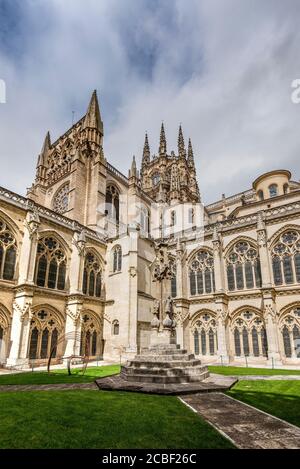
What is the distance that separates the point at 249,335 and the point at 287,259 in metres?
6.71

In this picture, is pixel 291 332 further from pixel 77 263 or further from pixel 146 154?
pixel 146 154

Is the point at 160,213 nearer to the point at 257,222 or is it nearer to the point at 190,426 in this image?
the point at 257,222

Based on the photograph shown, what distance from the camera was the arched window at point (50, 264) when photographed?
2031 cm

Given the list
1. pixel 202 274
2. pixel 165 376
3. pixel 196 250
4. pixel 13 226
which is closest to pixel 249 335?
pixel 202 274

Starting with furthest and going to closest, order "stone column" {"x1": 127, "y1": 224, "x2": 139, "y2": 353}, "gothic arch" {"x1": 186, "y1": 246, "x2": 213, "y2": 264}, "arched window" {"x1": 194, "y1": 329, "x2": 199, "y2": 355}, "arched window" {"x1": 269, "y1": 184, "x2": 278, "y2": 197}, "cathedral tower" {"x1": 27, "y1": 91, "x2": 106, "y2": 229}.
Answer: "arched window" {"x1": 269, "y1": 184, "x2": 278, "y2": 197}
"cathedral tower" {"x1": 27, "y1": 91, "x2": 106, "y2": 229}
"gothic arch" {"x1": 186, "y1": 246, "x2": 213, "y2": 264}
"arched window" {"x1": 194, "y1": 329, "x2": 199, "y2": 355}
"stone column" {"x1": 127, "y1": 224, "x2": 139, "y2": 353}

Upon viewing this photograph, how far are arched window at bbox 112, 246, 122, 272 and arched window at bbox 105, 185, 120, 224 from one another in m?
7.24

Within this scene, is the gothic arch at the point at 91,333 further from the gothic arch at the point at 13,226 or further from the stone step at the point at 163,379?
the stone step at the point at 163,379

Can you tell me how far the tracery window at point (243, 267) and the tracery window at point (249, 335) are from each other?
2.39 m

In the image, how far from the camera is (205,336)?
→ 23672 millimetres

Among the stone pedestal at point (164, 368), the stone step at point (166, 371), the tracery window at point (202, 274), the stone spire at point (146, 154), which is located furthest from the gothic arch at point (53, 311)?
the stone spire at point (146, 154)

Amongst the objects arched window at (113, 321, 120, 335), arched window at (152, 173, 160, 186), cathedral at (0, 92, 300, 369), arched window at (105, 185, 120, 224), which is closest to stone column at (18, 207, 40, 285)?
cathedral at (0, 92, 300, 369)

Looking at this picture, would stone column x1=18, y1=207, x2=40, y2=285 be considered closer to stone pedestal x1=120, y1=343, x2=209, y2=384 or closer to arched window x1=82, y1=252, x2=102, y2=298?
arched window x1=82, y1=252, x2=102, y2=298

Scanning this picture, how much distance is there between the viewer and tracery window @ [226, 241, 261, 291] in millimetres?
22531
